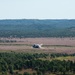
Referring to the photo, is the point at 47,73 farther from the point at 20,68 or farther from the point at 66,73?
the point at 20,68

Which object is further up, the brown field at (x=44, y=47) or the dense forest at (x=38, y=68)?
the dense forest at (x=38, y=68)

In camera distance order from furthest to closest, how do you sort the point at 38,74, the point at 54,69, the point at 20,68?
the point at 20,68, the point at 54,69, the point at 38,74

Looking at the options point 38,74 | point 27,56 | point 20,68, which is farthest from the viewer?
point 27,56

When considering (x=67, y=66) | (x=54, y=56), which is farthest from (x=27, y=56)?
(x=67, y=66)

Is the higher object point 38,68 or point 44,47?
point 38,68

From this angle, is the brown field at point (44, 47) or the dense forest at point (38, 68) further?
the brown field at point (44, 47)

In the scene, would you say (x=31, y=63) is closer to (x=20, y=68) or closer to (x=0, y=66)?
(x=20, y=68)

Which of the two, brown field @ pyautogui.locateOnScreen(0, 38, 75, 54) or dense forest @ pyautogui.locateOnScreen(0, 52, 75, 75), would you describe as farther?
brown field @ pyautogui.locateOnScreen(0, 38, 75, 54)

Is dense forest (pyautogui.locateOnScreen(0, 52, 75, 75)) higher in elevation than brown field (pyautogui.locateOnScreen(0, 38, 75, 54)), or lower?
higher

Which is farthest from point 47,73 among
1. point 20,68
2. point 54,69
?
point 20,68

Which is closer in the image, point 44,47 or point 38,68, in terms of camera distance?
point 38,68

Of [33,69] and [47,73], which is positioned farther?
[33,69]
